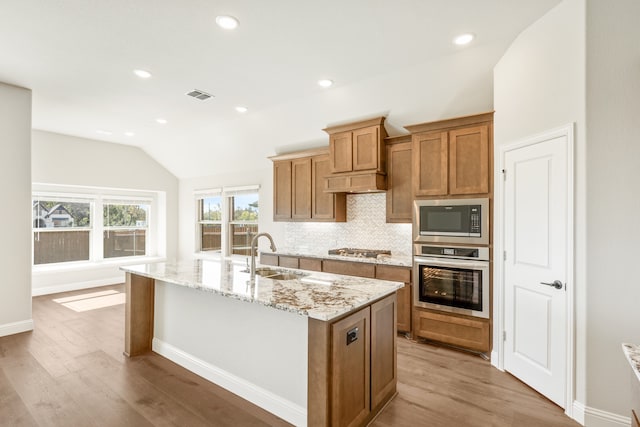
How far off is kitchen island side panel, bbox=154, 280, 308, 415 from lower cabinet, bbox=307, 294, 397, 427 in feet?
0.94

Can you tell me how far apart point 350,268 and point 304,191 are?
152 cm

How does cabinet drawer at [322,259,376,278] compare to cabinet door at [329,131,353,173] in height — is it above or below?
below

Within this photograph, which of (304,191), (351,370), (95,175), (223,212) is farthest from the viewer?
(223,212)

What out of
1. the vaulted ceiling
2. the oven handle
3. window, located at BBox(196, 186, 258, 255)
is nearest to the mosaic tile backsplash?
the oven handle

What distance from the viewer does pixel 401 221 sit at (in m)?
4.15

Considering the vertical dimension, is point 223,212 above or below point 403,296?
above

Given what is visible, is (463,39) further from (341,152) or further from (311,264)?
(311,264)

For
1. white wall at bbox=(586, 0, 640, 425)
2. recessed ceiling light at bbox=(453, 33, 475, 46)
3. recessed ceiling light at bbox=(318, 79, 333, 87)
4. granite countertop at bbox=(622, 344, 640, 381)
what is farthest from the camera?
recessed ceiling light at bbox=(318, 79, 333, 87)

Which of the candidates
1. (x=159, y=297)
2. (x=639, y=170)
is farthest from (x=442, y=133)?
(x=159, y=297)

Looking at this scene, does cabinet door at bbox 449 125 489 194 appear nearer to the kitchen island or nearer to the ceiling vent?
the kitchen island

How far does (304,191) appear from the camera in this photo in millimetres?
5133

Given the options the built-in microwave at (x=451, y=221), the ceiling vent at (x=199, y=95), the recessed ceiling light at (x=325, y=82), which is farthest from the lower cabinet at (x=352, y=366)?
the ceiling vent at (x=199, y=95)

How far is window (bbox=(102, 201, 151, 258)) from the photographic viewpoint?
22.7ft

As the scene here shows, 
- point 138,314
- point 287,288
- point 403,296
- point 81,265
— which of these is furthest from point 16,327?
point 403,296
